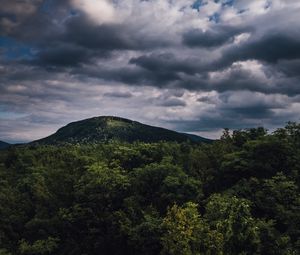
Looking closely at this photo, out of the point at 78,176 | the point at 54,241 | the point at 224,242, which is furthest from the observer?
the point at 78,176

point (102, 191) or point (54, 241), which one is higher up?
point (102, 191)

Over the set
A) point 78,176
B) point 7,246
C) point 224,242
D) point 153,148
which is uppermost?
point 153,148

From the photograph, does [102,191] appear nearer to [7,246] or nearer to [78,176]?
[78,176]

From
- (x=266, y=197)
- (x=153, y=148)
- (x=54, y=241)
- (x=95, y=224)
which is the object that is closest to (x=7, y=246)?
(x=54, y=241)

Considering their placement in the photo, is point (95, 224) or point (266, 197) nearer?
point (266, 197)

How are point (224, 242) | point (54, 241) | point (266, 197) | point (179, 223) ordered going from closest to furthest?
point (224, 242) → point (179, 223) → point (266, 197) → point (54, 241)

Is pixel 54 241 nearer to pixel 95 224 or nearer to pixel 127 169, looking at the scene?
pixel 95 224

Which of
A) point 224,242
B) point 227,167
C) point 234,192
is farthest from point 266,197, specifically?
point 224,242
